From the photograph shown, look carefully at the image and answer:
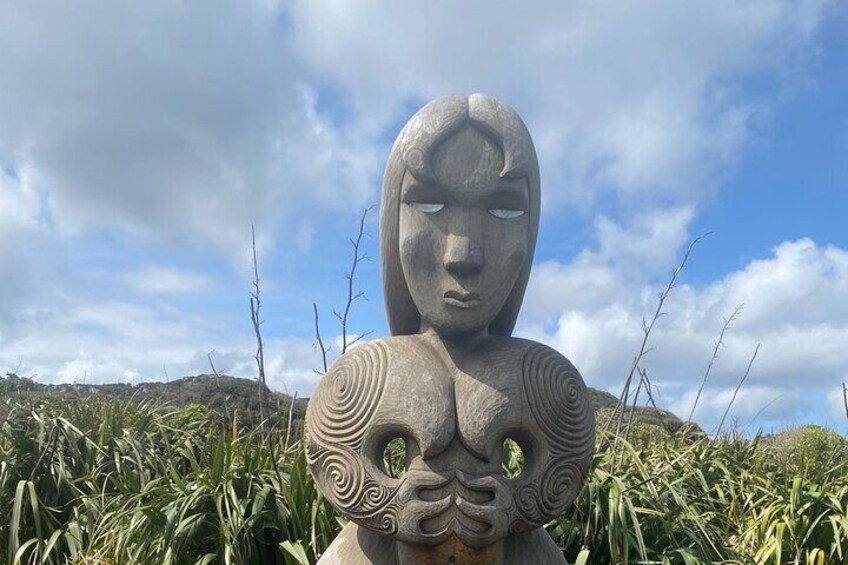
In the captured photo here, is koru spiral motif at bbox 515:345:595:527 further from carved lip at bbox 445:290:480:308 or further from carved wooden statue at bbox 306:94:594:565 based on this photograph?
carved lip at bbox 445:290:480:308

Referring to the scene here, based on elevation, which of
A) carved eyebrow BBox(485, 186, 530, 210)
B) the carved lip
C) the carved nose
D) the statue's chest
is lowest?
the statue's chest

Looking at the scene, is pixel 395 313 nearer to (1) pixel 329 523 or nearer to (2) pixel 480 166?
(2) pixel 480 166

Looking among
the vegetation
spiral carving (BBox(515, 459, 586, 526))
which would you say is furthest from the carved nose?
the vegetation

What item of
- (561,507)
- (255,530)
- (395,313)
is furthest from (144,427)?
(561,507)

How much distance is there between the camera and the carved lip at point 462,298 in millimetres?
2541

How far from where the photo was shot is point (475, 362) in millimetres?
2594

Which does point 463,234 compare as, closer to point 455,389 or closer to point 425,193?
point 425,193

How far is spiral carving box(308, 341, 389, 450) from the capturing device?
8.11 feet

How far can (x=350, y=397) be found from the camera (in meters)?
2.50

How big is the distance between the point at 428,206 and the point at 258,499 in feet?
7.44

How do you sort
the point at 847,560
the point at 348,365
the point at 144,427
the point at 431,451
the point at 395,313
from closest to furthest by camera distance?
the point at 431,451 < the point at 348,365 < the point at 395,313 < the point at 847,560 < the point at 144,427

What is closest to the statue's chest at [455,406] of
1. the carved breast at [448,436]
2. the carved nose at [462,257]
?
the carved breast at [448,436]

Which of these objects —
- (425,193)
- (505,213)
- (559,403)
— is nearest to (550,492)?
(559,403)

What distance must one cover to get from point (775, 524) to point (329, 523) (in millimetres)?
3045
